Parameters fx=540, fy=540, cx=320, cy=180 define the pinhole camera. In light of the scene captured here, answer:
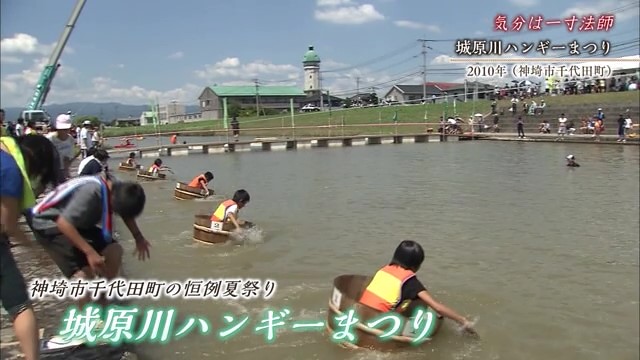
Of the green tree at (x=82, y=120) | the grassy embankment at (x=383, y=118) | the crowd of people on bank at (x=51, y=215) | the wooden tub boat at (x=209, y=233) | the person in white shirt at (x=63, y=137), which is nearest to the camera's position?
the crowd of people on bank at (x=51, y=215)

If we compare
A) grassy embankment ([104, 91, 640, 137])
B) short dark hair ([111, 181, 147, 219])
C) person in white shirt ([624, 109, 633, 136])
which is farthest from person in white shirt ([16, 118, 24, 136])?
person in white shirt ([624, 109, 633, 136])

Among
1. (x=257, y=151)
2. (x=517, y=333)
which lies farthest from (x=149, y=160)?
(x=517, y=333)

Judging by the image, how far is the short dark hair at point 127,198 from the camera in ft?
13.8

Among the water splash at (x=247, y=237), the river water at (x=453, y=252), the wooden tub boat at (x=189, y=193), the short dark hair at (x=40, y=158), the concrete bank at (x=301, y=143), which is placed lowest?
the river water at (x=453, y=252)

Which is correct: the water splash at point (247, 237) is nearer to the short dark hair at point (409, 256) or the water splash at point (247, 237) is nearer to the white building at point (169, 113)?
the short dark hair at point (409, 256)

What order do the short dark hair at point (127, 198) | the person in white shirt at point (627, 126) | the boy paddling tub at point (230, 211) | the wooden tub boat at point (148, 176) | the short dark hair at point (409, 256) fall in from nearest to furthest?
the short dark hair at point (127, 198), the short dark hair at point (409, 256), the boy paddling tub at point (230, 211), the wooden tub boat at point (148, 176), the person in white shirt at point (627, 126)

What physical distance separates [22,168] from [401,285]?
376cm

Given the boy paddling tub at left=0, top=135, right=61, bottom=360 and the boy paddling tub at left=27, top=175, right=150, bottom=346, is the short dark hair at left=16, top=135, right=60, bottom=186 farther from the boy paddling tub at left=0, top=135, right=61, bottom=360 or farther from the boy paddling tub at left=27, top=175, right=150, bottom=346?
the boy paddling tub at left=27, top=175, right=150, bottom=346

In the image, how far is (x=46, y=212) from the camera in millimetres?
4086

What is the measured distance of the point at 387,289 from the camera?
19.0ft

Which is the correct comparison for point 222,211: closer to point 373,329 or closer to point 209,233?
point 209,233

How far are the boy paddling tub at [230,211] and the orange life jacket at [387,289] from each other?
Answer: 553 cm

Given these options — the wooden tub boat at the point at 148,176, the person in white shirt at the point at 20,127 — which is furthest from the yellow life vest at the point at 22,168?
the wooden tub boat at the point at 148,176

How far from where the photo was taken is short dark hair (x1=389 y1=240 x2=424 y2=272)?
5.66m
